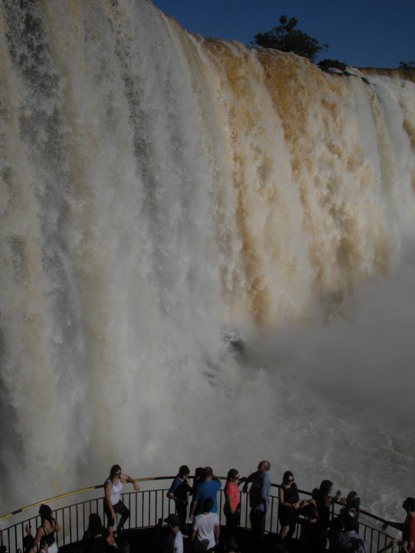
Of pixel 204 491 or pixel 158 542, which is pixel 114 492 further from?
pixel 204 491

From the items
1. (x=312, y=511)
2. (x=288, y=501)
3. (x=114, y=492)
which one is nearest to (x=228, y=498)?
(x=288, y=501)

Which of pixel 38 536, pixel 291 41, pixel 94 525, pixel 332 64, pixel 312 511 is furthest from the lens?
pixel 291 41

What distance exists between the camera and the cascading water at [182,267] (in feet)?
28.4

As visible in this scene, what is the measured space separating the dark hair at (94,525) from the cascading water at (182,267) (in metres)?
2.25

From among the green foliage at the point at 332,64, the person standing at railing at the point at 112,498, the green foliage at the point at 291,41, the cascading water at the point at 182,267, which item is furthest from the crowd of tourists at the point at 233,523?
the green foliage at the point at 291,41

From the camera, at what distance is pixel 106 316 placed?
32.1ft

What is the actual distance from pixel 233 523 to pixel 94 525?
63.7 inches

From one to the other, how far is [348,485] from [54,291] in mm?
5751

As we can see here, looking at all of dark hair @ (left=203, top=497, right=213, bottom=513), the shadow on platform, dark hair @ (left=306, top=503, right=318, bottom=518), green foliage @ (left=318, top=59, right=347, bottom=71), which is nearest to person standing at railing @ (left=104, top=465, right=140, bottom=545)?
the shadow on platform

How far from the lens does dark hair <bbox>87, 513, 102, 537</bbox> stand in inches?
256

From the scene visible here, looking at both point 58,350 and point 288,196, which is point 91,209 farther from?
point 288,196

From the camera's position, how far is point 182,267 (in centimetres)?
1223

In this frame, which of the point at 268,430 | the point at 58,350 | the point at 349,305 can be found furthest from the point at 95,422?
the point at 349,305

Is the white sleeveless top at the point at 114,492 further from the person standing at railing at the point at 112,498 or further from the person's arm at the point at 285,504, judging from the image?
the person's arm at the point at 285,504
